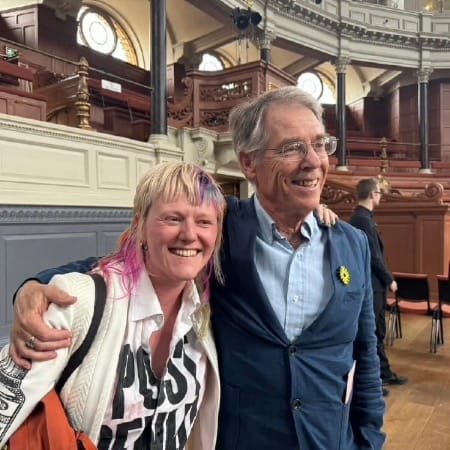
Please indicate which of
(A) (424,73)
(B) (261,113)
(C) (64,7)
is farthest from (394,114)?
(B) (261,113)

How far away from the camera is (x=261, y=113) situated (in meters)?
1.19

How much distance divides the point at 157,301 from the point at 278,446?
1.61ft

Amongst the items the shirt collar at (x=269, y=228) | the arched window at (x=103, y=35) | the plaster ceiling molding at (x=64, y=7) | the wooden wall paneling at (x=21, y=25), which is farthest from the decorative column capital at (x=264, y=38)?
the shirt collar at (x=269, y=228)

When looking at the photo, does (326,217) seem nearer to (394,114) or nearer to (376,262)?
(376,262)

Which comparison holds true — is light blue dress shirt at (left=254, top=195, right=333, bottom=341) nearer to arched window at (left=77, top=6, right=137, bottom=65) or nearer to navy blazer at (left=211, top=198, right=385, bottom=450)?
navy blazer at (left=211, top=198, right=385, bottom=450)

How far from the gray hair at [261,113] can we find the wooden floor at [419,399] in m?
2.37

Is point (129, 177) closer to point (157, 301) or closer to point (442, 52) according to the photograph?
point (157, 301)

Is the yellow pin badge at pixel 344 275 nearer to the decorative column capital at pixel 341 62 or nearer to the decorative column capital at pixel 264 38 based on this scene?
the decorative column capital at pixel 264 38

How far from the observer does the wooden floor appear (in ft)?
9.27

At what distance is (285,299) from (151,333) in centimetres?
36

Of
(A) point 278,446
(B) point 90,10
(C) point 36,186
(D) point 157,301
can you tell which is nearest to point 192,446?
(A) point 278,446

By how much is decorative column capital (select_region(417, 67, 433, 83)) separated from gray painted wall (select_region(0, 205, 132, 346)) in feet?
37.6

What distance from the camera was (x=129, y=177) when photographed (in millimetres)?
5652

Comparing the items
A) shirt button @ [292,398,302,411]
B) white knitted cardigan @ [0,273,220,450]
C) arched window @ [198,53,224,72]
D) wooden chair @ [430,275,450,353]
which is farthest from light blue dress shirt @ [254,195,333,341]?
arched window @ [198,53,224,72]
